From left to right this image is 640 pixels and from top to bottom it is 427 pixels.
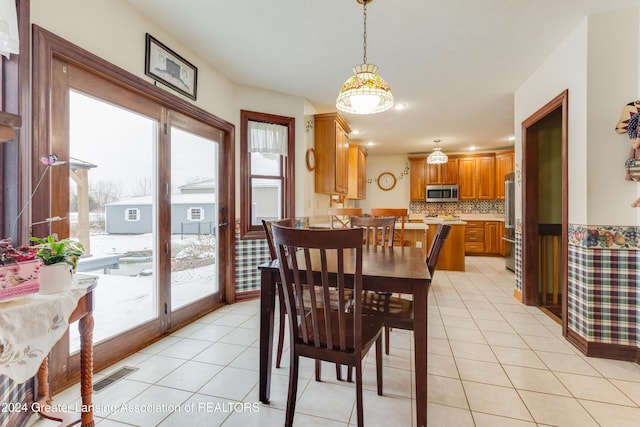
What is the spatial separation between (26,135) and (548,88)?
3873 mm

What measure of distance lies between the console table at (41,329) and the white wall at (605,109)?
10.2 feet

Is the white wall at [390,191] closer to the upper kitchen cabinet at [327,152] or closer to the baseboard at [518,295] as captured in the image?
the upper kitchen cabinet at [327,152]

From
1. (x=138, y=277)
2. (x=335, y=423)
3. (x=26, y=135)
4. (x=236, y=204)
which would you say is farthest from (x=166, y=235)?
(x=335, y=423)

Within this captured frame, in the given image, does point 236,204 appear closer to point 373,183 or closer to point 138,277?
point 138,277

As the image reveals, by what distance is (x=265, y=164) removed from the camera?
3.65 meters

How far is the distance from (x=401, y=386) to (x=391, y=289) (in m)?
0.80

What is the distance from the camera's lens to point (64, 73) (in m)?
1.71

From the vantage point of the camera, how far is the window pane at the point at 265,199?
3.58 metres

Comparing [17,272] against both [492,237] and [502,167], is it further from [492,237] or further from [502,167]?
[502,167]

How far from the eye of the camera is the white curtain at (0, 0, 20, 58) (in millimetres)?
1301

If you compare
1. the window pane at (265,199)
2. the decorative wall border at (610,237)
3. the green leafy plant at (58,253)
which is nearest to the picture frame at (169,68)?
the window pane at (265,199)

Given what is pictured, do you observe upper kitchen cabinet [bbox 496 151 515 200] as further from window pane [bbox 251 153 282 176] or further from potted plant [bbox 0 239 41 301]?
potted plant [bbox 0 239 41 301]

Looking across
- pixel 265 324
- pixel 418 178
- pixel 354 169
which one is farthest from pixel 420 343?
pixel 418 178

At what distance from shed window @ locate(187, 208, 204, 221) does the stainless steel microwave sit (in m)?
5.43
